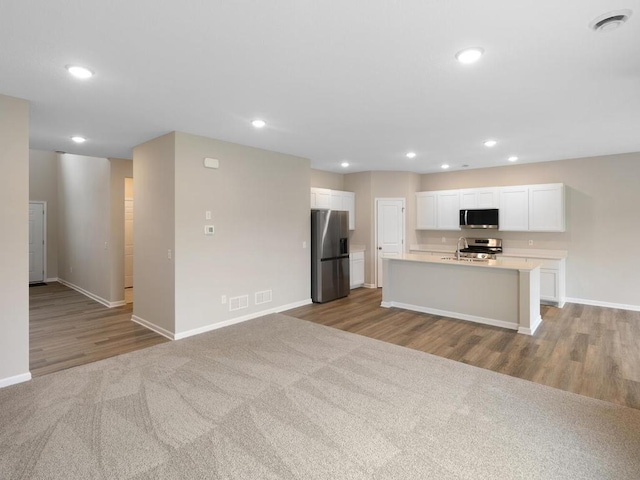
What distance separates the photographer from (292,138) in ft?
15.2

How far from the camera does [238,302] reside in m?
4.96

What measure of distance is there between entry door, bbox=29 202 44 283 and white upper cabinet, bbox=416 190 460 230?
30.4 feet

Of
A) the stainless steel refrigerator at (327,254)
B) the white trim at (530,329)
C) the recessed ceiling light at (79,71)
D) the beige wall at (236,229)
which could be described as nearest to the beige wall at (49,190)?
the beige wall at (236,229)

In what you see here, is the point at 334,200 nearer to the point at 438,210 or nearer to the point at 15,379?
the point at 438,210

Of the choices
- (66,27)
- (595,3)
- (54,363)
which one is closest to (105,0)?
(66,27)

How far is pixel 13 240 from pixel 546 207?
7.45 metres

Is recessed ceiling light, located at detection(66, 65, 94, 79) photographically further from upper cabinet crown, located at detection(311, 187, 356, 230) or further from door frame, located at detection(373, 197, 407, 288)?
door frame, located at detection(373, 197, 407, 288)

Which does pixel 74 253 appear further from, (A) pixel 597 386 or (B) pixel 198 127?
(A) pixel 597 386

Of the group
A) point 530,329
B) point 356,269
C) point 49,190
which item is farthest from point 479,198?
point 49,190

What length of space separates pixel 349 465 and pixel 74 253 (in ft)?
26.5

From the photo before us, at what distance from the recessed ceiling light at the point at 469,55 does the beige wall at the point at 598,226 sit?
4943 millimetres

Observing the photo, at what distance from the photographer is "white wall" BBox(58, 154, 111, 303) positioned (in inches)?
245

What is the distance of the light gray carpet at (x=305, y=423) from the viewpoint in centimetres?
201

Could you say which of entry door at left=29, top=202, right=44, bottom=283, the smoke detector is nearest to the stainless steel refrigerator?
the smoke detector
